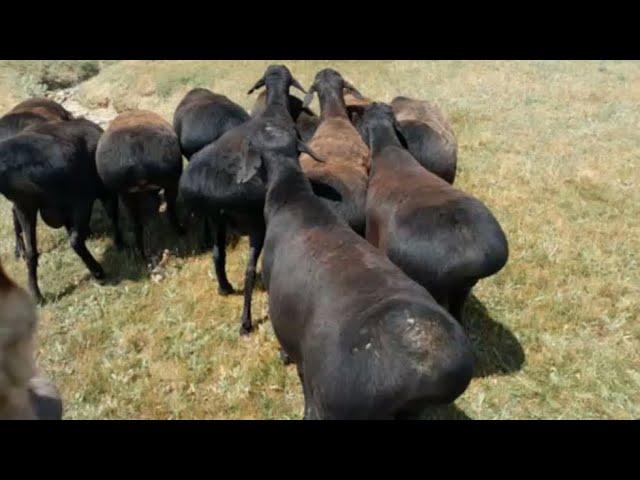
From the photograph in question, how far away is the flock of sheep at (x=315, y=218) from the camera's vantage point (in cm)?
359

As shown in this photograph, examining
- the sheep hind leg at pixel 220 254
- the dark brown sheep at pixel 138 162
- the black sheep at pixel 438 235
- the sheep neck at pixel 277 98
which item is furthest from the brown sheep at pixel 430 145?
the dark brown sheep at pixel 138 162

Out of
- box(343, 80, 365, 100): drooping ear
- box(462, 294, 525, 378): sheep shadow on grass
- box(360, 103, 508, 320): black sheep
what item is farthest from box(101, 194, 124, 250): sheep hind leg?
box(462, 294, 525, 378): sheep shadow on grass

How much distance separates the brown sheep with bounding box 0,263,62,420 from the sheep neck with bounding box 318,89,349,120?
7051 millimetres

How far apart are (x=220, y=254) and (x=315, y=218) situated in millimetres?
2531

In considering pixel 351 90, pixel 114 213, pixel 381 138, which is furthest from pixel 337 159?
pixel 114 213

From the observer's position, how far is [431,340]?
3596 millimetres

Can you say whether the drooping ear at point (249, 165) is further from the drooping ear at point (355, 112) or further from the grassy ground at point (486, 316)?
the drooping ear at point (355, 112)

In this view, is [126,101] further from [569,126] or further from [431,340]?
[431,340]

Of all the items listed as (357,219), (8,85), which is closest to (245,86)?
(8,85)

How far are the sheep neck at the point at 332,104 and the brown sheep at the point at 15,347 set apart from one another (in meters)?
7.05

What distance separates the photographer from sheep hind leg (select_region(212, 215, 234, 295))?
713 centimetres

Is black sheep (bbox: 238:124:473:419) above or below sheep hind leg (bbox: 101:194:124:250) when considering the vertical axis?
above

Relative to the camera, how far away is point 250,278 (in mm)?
6688

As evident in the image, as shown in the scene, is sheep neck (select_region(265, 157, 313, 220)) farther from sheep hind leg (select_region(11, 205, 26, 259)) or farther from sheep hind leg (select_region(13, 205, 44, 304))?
sheep hind leg (select_region(11, 205, 26, 259))
